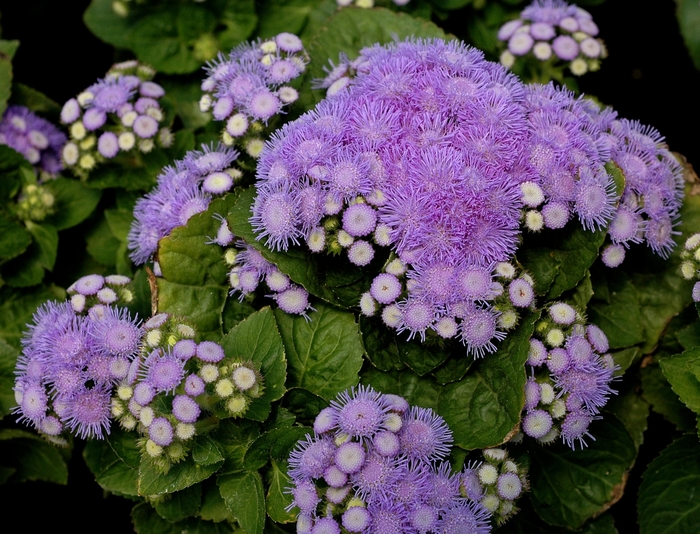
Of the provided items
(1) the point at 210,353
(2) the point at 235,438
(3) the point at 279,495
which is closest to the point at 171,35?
(1) the point at 210,353

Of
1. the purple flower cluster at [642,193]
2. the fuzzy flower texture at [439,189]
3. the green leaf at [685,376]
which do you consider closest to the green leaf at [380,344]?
the fuzzy flower texture at [439,189]

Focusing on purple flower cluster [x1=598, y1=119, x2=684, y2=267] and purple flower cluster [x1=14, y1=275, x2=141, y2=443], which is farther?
purple flower cluster [x1=598, y1=119, x2=684, y2=267]

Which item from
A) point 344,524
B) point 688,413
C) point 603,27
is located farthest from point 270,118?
point 603,27

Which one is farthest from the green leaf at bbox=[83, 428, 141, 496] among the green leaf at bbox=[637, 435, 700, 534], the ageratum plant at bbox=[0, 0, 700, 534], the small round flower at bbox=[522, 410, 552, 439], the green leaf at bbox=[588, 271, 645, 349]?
the green leaf at bbox=[637, 435, 700, 534]

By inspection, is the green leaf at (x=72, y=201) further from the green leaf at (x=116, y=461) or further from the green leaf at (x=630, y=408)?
the green leaf at (x=630, y=408)

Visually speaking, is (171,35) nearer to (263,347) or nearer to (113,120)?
(113,120)

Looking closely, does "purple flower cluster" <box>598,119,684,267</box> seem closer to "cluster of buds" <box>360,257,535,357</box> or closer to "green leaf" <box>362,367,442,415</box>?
"cluster of buds" <box>360,257,535,357</box>
